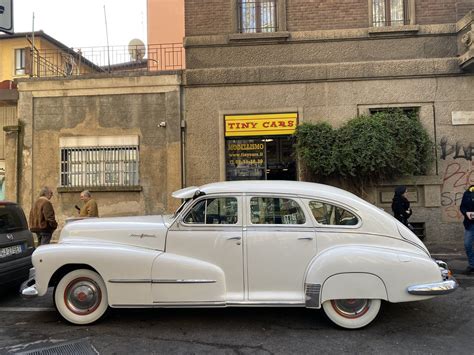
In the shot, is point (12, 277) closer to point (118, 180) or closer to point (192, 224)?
point (192, 224)

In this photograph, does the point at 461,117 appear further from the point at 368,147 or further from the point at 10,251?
the point at 10,251

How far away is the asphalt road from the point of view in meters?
4.26

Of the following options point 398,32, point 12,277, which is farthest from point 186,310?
point 398,32

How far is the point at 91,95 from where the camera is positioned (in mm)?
10570

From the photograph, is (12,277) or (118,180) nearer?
(12,277)

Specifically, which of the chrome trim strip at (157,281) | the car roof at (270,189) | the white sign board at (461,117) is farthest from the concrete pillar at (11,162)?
the white sign board at (461,117)

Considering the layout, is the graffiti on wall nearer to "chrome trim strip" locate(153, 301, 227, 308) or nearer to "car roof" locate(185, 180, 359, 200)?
"car roof" locate(185, 180, 359, 200)

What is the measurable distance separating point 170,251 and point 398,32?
8.10m

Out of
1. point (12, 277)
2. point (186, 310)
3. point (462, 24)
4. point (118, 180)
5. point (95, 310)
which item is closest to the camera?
point (95, 310)

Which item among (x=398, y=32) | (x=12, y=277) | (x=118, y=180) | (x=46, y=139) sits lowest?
(x=12, y=277)

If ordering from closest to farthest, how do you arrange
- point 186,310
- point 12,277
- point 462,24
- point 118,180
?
point 186,310, point 12,277, point 462,24, point 118,180

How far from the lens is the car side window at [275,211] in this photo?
495 cm

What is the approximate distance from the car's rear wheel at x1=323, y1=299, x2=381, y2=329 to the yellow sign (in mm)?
5873

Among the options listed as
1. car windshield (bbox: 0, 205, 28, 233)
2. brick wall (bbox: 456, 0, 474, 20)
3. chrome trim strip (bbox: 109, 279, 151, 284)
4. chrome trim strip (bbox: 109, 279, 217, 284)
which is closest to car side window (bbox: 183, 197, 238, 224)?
chrome trim strip (bbox: 109, 279, 217, 284)
